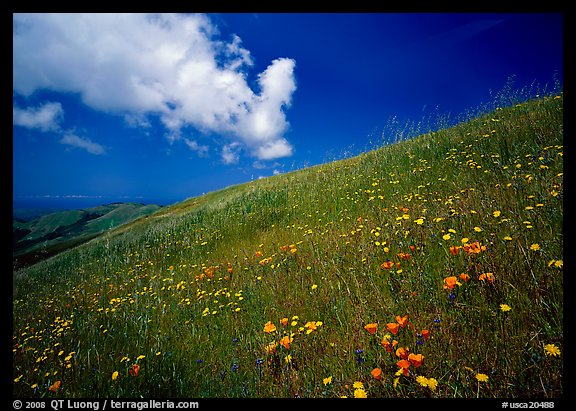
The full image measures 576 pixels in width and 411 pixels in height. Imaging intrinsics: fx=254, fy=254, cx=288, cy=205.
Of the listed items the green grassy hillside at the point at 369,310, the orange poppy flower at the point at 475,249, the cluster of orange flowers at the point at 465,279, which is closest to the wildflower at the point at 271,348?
the green grassy hillside at the point at 369,310

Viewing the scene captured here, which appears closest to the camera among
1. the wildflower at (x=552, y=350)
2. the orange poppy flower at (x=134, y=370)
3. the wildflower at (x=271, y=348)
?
the wildflower at (x=552, y=350)

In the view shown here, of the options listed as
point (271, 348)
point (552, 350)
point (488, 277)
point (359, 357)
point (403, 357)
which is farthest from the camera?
point (271, 348)

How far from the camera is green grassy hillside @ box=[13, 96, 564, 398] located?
65.7 inches

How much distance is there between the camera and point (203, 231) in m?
8.66

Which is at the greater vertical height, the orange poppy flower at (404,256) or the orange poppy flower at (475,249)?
the orange poppy flower at (475,249)

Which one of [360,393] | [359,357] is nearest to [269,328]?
[359,357]

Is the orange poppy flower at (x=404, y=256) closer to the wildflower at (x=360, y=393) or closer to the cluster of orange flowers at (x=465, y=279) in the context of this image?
the cluster of orange flowers at (x=465, y=279)

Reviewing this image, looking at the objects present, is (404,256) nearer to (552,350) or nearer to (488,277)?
(488,277)

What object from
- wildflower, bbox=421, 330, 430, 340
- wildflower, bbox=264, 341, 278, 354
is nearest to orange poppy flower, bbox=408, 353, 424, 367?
wildflower, bbox=421, 330, 430, 340

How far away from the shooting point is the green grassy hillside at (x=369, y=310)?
1.67 m

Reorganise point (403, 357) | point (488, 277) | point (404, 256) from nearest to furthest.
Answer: point (403, 357)
point (488, 277)
point (404, 256)

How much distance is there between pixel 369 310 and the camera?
7.47 ft
